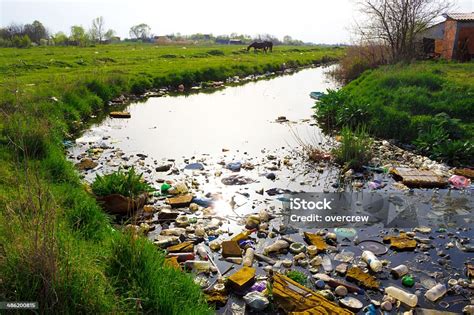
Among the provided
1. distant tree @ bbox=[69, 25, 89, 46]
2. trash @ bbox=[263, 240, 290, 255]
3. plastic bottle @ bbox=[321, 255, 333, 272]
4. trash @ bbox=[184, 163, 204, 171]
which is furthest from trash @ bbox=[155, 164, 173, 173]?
distant tree @ bbox=[69, 25, 89, 46]

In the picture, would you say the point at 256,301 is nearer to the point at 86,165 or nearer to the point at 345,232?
the point at 345,232

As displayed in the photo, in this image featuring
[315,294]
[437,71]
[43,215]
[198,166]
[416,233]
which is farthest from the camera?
[437,71]

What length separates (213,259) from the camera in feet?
13.7

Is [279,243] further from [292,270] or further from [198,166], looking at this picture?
[198,166]

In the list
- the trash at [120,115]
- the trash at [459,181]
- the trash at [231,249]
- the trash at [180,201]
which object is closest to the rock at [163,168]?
the trash at [180,201]

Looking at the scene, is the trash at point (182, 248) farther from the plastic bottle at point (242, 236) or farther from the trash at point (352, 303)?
the trash at point (352, 303)

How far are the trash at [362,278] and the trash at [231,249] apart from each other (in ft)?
3.88

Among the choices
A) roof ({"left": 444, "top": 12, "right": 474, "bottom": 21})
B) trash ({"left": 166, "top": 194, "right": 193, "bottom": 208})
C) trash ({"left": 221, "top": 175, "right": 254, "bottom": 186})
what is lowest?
trash ({"left": 166, "top": 194, "right": 193, "bottom": 208})

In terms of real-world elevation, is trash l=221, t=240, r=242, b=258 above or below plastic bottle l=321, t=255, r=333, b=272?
above

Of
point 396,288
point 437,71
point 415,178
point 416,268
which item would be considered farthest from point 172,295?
point 437,71

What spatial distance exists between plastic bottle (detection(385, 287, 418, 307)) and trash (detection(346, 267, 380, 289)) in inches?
5.5

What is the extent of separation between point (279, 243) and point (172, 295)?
1.73m

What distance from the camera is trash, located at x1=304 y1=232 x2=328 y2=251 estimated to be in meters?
4.42

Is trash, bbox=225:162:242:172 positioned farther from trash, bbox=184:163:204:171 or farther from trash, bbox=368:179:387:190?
trash, bbox=368:179:387:190
